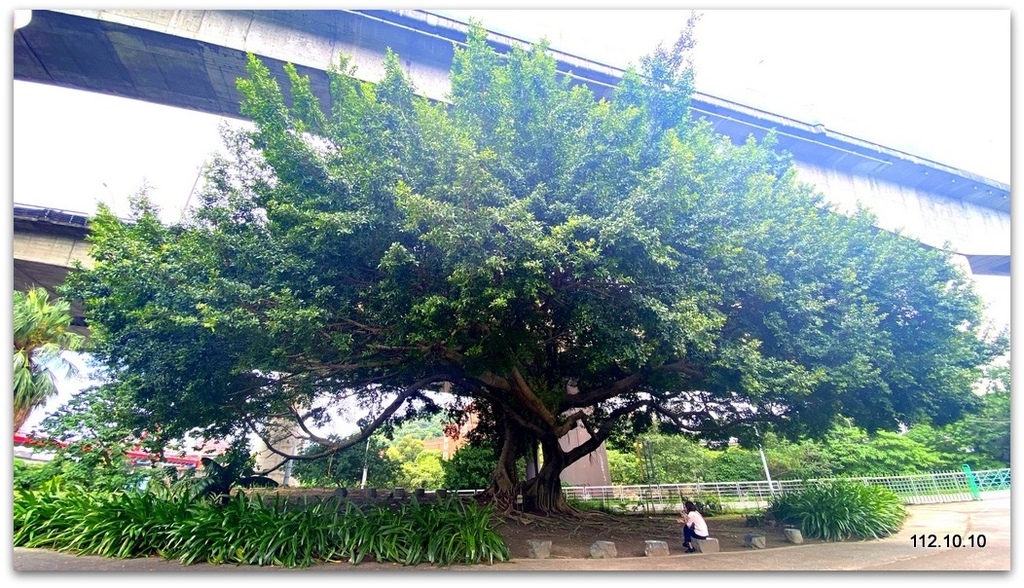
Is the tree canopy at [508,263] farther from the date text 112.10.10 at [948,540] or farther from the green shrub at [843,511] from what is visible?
the date text 112.10.10 at [948,540]

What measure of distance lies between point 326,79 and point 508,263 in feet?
22.9

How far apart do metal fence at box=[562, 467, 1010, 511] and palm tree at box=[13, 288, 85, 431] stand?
11532 mm

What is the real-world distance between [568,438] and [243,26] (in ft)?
45.6

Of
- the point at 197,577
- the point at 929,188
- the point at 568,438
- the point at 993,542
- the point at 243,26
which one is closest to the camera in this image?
the point at 197,577

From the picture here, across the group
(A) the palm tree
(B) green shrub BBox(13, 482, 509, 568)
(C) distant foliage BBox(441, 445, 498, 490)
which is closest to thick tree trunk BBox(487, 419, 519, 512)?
(B) green shrub BBox(13, 482, 509, 568)

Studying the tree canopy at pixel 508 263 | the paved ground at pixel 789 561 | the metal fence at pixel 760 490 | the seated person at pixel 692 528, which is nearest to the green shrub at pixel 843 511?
the metal fence at pixel 760 490

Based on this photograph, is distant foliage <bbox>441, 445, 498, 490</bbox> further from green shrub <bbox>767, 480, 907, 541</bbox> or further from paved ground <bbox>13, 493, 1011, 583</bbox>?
paved ground <bbox>13, 493, 1011, 583</bbox>

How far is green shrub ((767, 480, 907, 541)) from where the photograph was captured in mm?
7488

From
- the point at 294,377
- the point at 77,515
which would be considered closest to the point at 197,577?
the point at 77,515

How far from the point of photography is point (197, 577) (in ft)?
16.1

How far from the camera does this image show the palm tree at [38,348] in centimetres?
809

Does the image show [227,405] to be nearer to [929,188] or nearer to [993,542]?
[993,542]

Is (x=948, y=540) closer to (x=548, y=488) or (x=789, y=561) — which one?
(x=789, y=561)

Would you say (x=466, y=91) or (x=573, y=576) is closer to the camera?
(x=573, y=576)
